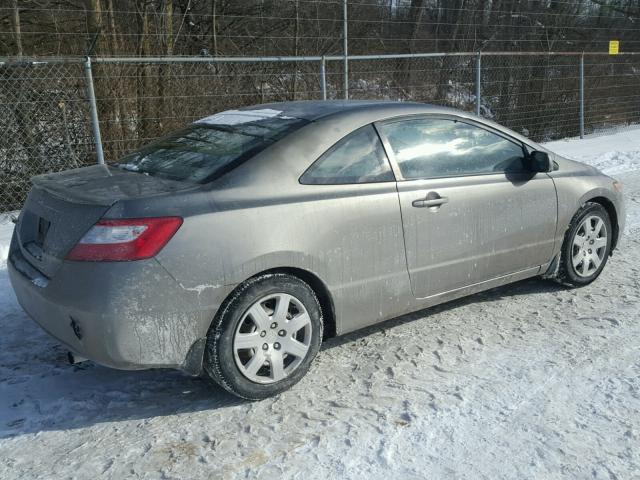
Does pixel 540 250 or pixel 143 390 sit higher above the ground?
pixel 540 250

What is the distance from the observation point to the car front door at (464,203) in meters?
3.82

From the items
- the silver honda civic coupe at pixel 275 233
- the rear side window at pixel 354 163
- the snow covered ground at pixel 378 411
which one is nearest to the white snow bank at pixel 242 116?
A: the silver honda civic coupe at pixel 275 233

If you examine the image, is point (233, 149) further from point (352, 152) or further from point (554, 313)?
point (554, 313)

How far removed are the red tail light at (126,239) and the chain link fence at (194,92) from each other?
459cm

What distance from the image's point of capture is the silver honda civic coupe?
2.96 metres

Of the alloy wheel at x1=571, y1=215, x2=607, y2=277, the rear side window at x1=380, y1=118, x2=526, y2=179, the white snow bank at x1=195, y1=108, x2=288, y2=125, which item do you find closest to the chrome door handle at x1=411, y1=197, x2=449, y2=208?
the rear side window at x1=380, y1=118, x2=526, y2=179

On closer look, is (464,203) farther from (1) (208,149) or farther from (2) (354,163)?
(1) (208,149)

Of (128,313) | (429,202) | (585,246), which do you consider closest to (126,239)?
(128,313)

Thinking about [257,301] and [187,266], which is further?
[257,301]

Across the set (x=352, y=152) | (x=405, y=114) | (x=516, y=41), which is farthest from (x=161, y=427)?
(x=516, y=41)

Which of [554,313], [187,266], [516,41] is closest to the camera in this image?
[187,266]

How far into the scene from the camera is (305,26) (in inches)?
557

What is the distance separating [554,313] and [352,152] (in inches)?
75.8

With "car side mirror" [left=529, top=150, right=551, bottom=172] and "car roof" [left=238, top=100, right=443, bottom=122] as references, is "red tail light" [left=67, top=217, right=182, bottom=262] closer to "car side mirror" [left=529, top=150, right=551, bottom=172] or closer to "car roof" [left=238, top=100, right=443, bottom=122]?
"car roof" [left=238, top=100, right=443, bottom=122]
